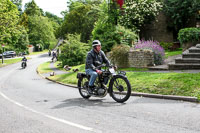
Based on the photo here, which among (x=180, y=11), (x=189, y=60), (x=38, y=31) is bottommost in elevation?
(x=189, y=60)

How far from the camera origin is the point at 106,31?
21.9m

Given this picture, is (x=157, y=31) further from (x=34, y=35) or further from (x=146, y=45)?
(x=34, y=35)

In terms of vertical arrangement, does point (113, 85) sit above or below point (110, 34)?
below

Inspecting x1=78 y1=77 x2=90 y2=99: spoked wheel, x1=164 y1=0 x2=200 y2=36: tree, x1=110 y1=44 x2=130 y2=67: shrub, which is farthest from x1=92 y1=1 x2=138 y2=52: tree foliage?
x1=78 y1=77 x2=90 y2=99: spoked wheel

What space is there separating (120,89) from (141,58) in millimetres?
8918

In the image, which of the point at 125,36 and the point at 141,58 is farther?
the point at 125,36

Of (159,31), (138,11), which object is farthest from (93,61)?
(159,31)

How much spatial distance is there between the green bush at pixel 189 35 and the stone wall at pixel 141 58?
11.3 ft

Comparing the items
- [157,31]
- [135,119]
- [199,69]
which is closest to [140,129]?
[135,119]

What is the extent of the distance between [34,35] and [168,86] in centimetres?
8154

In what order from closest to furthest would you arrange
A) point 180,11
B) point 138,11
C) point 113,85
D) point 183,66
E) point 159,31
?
1. point 113,85
2. point 183,66
3. point 180,11
4. point 138,11
5. point 159,31

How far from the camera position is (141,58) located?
53.3 feet

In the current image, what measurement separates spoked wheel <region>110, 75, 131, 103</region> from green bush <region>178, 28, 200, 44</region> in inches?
443

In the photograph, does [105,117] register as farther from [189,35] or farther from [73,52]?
[73,52]
